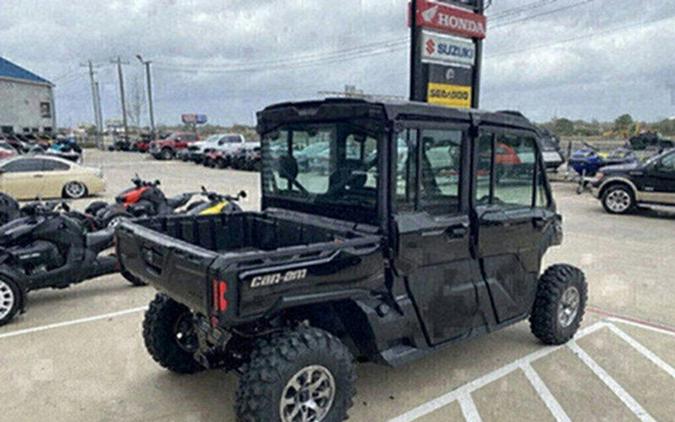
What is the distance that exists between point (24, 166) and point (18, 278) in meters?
10.8

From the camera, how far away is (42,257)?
571 cm

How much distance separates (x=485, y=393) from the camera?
3.93m

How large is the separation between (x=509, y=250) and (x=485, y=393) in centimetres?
117

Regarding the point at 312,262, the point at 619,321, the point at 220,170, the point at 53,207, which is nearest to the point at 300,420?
the point at 312,262

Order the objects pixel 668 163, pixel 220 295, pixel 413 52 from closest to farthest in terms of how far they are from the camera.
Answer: pixel 220 295 < pixel 413 52 < pixel 668 163

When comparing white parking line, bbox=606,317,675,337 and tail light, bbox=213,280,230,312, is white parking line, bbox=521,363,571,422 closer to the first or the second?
white parking line, bbox=606,317,675,337

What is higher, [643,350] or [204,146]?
[204,146]

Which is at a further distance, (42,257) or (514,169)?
(42,257)

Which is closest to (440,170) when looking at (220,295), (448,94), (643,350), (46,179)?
(220,295)

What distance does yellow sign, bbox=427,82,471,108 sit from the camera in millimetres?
12133

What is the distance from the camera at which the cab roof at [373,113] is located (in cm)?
335

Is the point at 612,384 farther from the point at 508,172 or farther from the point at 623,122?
the point at 623,122

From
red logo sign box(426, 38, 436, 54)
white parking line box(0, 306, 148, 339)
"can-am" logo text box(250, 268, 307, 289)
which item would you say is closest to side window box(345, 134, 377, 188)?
"can-am" logo text box(250, 268, 307, 289)

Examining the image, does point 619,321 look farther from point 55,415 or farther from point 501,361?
point 55,415
